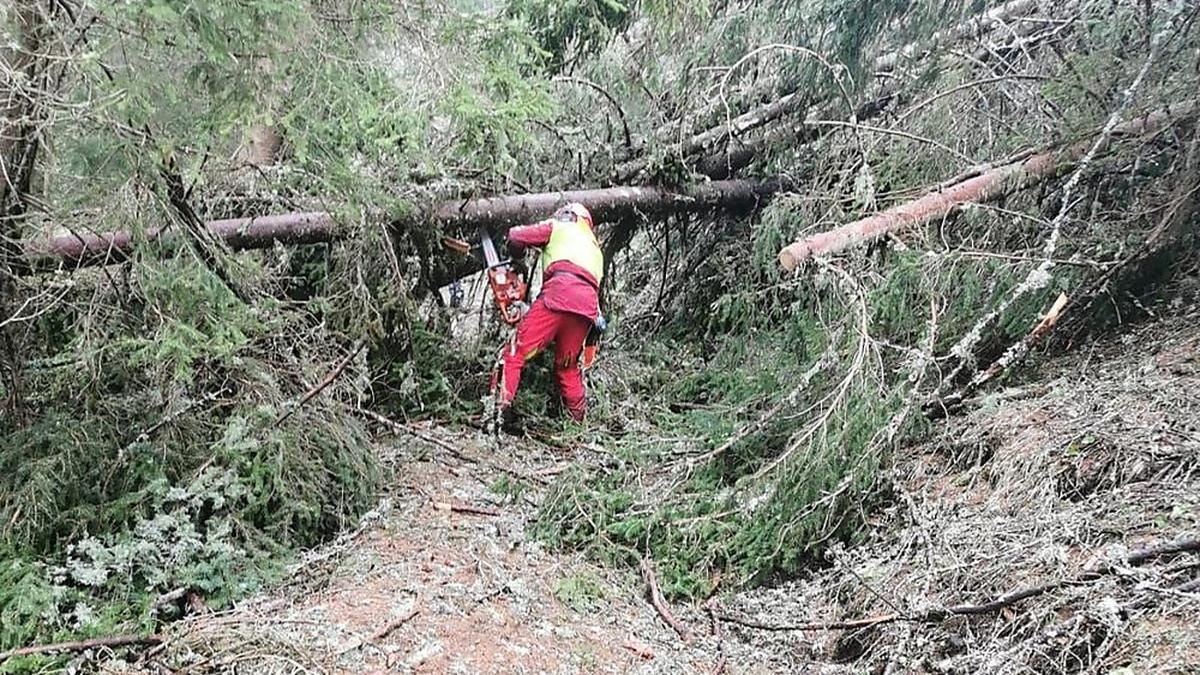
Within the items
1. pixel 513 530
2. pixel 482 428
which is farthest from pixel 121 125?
pixel 482 428

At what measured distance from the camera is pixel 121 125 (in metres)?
3.32

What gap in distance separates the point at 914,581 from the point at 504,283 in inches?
139

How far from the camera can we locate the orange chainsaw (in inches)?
244

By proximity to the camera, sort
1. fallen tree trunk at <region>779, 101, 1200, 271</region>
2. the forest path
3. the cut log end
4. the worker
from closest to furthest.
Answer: the forest path
the cut log end
fallen tree trunk at <region>779, 101, 1200, 271</region>
the worker

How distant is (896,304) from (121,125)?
13.9ft

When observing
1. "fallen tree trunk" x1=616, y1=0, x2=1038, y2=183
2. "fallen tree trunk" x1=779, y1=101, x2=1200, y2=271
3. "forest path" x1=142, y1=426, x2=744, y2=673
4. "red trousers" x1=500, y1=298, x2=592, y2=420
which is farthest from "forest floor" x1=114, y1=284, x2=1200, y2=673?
"fallen tree trunk" x1=616, y1=0, x2=1038, y2=183

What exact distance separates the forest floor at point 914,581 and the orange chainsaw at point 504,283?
64.0 inches

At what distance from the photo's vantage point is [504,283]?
20.5ft

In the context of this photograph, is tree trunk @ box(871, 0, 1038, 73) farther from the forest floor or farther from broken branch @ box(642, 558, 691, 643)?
broken branch @ box(642, 558, 691, 643)

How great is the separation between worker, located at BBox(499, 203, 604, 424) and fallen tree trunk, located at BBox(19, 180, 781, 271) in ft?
0.83

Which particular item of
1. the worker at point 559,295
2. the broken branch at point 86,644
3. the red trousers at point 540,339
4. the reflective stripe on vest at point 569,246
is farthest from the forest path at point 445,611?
the reflective stripe on vest at point 569,246

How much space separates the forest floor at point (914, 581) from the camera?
10.0ft

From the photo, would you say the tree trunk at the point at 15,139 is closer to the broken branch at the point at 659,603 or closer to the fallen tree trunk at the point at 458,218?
the fallen tree trunk at the point at 458,218

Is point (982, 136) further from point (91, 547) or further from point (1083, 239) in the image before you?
point (91, 547)
